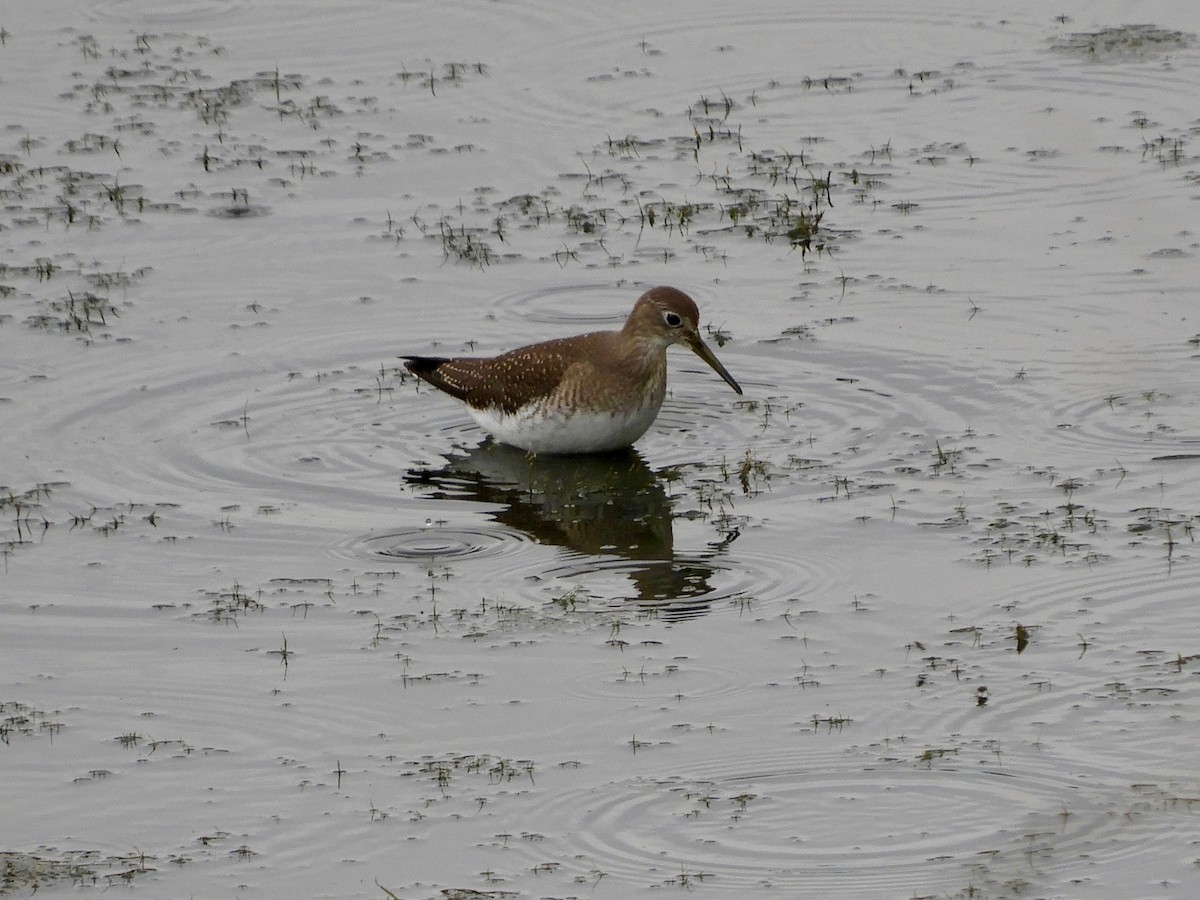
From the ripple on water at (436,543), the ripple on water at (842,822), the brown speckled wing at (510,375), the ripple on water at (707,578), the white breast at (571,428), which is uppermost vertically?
the brown speckled wing at (510,375)

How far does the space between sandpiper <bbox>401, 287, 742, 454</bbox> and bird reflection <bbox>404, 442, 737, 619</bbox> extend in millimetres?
160

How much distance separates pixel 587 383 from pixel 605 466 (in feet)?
1.51

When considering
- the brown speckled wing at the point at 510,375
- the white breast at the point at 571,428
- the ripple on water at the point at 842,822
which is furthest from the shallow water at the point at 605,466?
the brown speckled wing at the point at 510,375

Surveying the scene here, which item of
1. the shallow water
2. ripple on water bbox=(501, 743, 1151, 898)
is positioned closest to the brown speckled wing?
the shallow water

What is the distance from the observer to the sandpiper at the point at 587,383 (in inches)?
446

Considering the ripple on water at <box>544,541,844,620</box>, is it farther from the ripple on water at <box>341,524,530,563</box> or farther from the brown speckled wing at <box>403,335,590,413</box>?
the brown speckled wing at <box>403,335,590,413</box>

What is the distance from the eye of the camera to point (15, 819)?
7500 mm

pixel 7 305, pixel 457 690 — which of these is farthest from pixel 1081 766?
pixel 7 305

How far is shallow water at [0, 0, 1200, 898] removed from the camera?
736 centimetres

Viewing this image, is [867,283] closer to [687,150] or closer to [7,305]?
[687,150]

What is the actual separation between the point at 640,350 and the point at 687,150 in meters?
4.80

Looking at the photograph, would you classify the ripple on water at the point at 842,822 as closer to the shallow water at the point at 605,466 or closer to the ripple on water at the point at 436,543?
the shallow water at the point at 605,466

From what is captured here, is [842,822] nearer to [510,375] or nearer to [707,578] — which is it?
[707,578]

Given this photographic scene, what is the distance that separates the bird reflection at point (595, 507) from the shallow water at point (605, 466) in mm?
34
